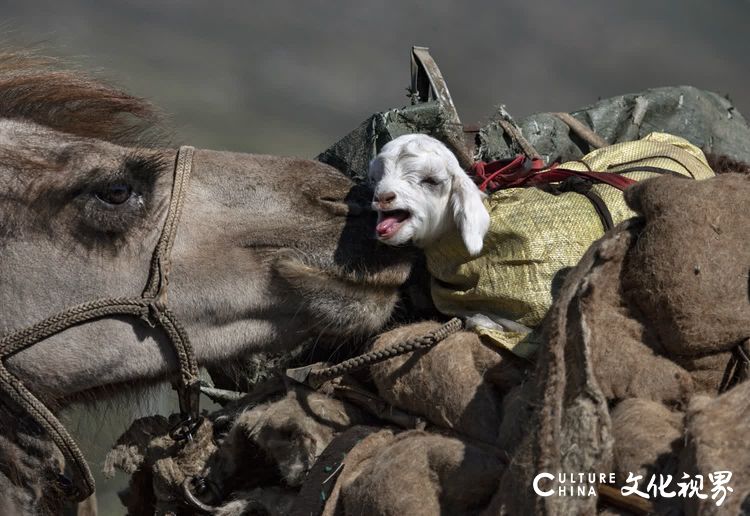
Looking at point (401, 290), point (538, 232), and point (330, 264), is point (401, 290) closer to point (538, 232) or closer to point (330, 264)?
point (330, 264)

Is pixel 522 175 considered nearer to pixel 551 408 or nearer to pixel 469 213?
pixel 469 213

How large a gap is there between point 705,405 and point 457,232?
0.74m

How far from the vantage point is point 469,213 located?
191 cm

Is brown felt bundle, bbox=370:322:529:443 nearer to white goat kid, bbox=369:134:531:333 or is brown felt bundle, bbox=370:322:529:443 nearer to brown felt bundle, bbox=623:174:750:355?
white goat kid, bbox=369:134:531:333

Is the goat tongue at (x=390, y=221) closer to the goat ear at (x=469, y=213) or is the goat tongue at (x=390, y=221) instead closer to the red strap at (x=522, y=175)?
the goat ear at (x=469, y=213)

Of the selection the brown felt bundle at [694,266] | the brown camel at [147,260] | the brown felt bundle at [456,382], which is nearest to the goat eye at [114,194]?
the brown camel at [147,260]

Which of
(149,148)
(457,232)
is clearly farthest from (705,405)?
(149,148)

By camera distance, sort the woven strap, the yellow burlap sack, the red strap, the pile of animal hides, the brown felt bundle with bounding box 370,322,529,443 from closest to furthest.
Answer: the pile of animal hides
the brown felt bundle with bounding box 370,322,529,443
the yellow burlap sack
the woven strap
the red strap

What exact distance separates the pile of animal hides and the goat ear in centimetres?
20

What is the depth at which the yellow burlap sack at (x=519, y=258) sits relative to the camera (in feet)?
6.11

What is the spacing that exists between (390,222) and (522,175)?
0.47 metres

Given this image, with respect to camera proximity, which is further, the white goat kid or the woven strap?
the woven strap

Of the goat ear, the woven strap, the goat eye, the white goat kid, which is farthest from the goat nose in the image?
the goat eye

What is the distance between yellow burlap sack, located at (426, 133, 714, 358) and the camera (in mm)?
1863
